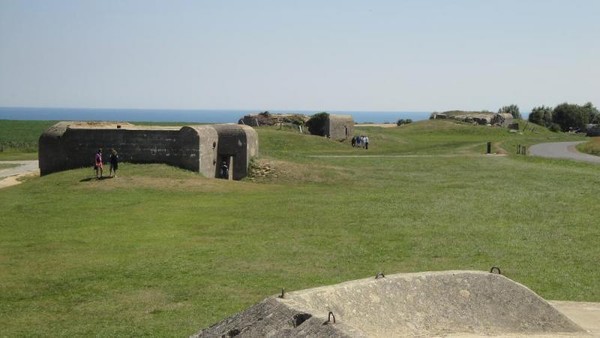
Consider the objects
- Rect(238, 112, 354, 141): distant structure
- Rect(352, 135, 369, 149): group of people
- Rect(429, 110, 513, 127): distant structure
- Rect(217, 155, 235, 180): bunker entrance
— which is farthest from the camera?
Rect(429, 110, 513, 127): distant structure

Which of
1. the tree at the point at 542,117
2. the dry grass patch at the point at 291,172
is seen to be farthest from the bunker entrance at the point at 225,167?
the tree at the point at 542,117

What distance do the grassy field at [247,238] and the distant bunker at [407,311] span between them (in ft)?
16.6

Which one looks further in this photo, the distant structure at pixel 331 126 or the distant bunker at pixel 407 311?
the distant structure at pixel 331 126

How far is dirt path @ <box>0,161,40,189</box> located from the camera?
35750mm

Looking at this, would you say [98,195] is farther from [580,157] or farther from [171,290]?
[580,157]

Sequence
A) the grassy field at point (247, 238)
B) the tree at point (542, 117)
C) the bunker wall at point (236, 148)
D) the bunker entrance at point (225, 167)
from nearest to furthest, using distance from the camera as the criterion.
A: 1. the grassy field at point (247, 238)
2. the bunker wall at point (236, 148)
3. the bunker entrance at point (225, 167)
4. the tree at point (542, 117)

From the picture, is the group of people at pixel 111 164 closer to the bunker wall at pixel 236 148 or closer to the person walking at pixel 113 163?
the person walking at pixel 113 163

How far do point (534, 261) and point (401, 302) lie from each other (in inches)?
419

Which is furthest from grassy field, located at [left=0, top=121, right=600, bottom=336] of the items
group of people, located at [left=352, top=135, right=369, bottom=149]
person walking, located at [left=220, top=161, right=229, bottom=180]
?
group of people, located at [left=352, top=135, right=369, bottom=149]

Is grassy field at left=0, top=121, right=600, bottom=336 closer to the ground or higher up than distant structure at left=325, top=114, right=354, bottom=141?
closer to the ground

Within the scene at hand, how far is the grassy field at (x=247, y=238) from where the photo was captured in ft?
45.2

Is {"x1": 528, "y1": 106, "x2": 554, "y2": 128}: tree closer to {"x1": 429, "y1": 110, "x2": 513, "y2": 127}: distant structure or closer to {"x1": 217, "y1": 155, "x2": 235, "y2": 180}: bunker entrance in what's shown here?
{"x1": 429, "y1": 110, "x2": 513, "y2": 127}: distant structure

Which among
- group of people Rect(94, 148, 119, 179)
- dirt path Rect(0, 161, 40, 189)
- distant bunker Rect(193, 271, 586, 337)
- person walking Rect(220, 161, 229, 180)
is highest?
distant bunker Rect(193, 271, 586, 337)

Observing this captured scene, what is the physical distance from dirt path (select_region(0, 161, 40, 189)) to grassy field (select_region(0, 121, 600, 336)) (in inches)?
145
